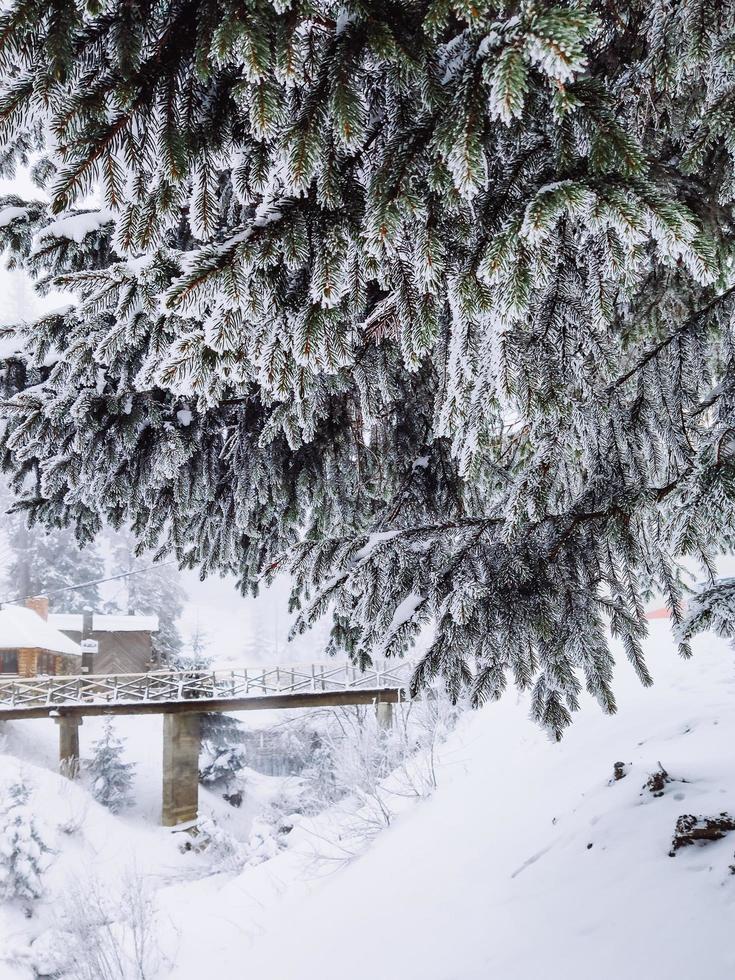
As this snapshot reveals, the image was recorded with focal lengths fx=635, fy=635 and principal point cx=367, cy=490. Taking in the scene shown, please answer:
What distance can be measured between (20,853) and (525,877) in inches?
486

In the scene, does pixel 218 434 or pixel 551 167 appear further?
pixel 218 434

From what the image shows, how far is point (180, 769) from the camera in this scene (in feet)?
54.4

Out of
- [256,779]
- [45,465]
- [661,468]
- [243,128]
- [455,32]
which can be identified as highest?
[455,32]

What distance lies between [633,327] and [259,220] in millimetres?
2065

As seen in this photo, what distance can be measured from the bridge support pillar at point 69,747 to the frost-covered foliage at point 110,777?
0.60 metres

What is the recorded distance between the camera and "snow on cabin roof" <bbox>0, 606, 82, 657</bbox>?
69.6ft

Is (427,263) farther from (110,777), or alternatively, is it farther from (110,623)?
(110,623)

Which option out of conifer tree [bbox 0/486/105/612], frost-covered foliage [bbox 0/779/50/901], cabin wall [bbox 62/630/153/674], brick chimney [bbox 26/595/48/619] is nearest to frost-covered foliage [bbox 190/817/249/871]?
frost-covered foliage [bbox 0/779/50/901]

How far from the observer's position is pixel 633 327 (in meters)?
2.94

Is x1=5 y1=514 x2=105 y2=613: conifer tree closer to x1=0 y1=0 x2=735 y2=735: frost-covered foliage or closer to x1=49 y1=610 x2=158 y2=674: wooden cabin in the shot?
x1=49 y1=610 x2=158 y2=674: wooden cabin

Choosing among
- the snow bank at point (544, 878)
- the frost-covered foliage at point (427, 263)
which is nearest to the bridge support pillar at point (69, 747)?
the snow bank at point (544, 878)

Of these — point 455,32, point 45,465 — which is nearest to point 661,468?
point 455,32

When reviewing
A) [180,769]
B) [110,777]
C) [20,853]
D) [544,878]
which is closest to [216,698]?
[180,769]

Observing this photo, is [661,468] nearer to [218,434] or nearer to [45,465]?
[218,434]
